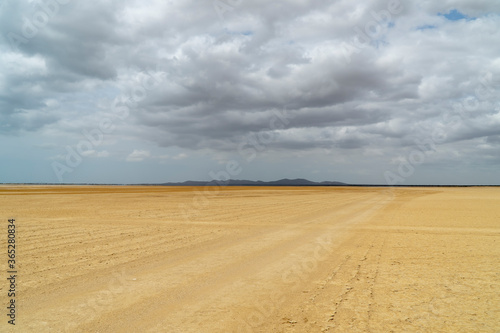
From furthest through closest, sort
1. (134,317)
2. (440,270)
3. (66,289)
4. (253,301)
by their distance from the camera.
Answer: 1. (440,270)
2. (66,289)
3. (253,301)
4. (134,317)

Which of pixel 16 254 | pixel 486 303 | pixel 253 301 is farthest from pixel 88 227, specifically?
pixel 486 303

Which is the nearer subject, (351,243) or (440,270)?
(440,270)

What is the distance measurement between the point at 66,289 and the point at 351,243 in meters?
11.0

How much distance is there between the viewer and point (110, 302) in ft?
25.0

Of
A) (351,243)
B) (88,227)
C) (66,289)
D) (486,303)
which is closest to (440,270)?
(486,303)

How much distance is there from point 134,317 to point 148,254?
6.20 m

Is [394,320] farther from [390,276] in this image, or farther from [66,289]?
[66,289]

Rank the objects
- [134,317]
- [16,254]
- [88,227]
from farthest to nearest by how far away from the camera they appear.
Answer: [88,227]
[16,254]
[134,317]

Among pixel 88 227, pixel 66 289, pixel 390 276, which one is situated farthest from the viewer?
pixel 88 227

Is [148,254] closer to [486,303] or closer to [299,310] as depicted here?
[299,310]

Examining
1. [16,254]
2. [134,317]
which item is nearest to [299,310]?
[134,317]

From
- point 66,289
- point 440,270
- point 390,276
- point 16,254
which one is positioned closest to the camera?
point 66,289

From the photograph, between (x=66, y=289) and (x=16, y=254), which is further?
(x=16, y=254)

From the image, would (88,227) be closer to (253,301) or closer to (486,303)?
(253,301)
